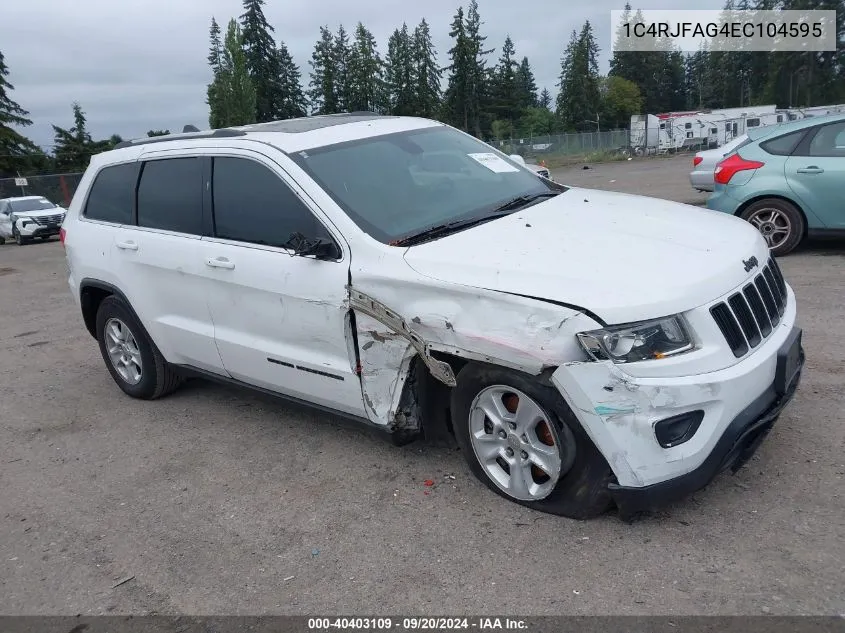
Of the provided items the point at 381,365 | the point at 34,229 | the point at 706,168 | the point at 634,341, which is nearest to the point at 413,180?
the point at 381,365

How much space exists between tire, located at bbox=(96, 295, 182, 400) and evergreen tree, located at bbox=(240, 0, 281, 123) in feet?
243

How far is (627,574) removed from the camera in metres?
2.96

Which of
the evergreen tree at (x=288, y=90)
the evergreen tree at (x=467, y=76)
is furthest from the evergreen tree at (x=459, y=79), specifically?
the evergreen tree at (x=288, y=90)

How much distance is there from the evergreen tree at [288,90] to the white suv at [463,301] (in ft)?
245

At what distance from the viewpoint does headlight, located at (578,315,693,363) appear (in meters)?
2.90

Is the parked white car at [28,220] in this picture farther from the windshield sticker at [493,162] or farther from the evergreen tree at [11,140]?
the evergreen tree at [11,140]

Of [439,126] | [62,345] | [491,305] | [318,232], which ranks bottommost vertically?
[62,345]

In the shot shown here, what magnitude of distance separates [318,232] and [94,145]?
6678 centimetres

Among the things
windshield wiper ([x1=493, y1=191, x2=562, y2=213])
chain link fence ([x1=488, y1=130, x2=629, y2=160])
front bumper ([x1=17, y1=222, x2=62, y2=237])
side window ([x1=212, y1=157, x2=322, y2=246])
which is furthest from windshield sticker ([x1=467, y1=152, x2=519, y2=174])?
chain link fence ([x1=488, y1=130, x2=629, y2=160])

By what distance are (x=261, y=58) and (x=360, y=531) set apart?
79.9 metres

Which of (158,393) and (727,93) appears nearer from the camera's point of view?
(158,393)

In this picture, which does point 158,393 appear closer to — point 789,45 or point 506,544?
point 506,544

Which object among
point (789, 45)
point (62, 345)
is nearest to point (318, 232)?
point (62, 345)

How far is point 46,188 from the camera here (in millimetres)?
32750
